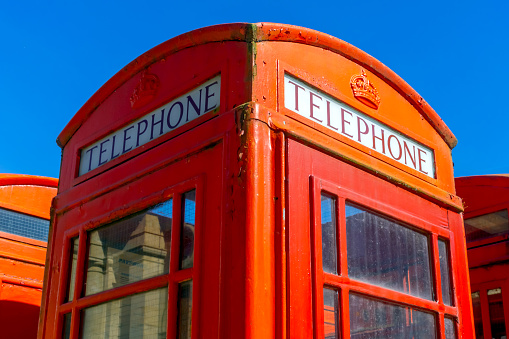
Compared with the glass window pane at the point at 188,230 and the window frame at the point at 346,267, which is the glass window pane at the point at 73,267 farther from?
the window frame at the point at 346,267

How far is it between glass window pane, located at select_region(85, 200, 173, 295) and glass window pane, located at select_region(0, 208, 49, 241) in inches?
88.1

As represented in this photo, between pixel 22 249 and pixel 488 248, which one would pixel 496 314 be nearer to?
pixel 488 248

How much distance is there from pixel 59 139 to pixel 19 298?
182 cm

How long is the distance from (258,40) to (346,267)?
45.7 inches

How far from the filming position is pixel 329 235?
3.05 metres

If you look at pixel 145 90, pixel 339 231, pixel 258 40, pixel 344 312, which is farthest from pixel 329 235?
pixel 145 90

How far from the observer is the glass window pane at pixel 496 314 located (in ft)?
17.5

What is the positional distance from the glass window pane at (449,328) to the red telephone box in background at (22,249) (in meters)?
3.34

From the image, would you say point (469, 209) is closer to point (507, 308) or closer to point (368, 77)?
point (507, 308)

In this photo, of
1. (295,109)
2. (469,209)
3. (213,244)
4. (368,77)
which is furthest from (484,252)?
(213,244)

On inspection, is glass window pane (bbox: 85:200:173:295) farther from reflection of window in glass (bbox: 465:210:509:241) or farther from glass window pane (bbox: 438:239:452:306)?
reflection of window in glass (bbox: 465:210:509:241)

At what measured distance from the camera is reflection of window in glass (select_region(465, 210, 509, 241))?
568cm

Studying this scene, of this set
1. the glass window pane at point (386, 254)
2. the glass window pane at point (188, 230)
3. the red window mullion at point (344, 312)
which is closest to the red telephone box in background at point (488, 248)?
the glass window pane at point (386, 254)

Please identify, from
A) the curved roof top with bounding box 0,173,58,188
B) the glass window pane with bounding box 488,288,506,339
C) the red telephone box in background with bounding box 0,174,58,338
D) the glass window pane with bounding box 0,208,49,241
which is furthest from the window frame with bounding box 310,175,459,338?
the curved roof top with bounding box 0,173,58,188
